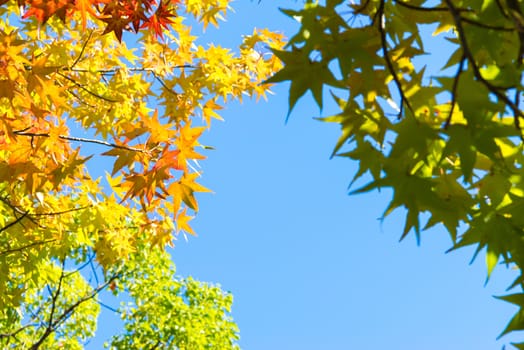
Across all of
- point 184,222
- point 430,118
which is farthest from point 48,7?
point 430,118

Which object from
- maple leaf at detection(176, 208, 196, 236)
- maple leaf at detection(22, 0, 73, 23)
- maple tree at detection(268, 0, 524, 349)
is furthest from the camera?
maple leaf at detection(176, 208, 196, 236)

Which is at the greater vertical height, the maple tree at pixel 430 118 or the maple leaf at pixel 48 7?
the maple leaf at pixel 48 7

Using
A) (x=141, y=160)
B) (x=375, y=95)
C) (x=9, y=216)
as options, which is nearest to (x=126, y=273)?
(x=9, y=216)

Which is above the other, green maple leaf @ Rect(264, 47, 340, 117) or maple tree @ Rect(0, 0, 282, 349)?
maple tree @ Rect(0, 0, 282, 349)

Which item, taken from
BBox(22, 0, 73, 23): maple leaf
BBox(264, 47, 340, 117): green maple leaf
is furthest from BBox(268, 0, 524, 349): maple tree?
BBox(22, 0, 73, 23): maple leaf

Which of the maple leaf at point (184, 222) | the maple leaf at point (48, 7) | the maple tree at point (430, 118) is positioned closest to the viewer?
the maple tree at point (430, 118)

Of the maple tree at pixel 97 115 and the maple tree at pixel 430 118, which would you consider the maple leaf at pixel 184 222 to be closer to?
the maple tree at pixel 97 115

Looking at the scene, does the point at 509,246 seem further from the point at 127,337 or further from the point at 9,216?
the point at 127,337

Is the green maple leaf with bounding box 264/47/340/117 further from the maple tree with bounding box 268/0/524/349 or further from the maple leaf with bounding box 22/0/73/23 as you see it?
the maple leaf with bounding box 22/0/73/23

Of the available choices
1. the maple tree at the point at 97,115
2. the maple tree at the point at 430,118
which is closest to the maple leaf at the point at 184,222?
the maple tree at the point at 97,115

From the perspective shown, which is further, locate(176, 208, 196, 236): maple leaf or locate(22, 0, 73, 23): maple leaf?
locate(176, 208, 196, 236): maple leaf

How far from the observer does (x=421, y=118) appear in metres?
1.40

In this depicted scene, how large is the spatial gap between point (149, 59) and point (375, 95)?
3.37 meters

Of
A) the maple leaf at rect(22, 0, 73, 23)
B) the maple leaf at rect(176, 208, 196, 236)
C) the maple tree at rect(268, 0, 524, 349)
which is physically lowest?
the maple tree at rect(268, 0, 524, 349)
